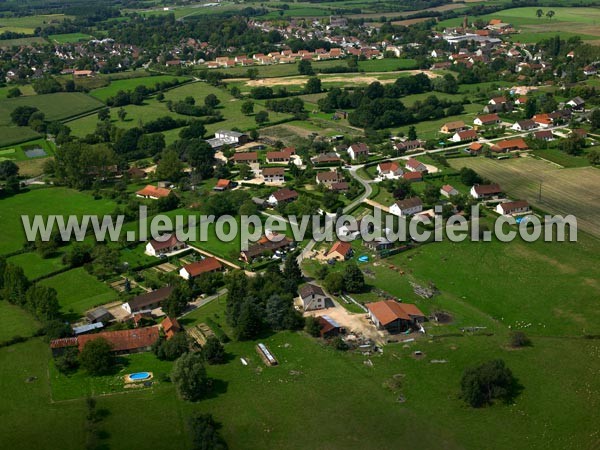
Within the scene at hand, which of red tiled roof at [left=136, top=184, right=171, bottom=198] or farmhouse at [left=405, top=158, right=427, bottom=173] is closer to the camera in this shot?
red tiled roof at [left=136, top=184, right=171, bottom=198]

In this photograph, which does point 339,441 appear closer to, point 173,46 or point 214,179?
point 214,179

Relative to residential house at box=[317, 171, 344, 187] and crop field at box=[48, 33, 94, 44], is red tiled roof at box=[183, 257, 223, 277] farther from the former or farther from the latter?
crop field at box=[48, 33, 94, 44]

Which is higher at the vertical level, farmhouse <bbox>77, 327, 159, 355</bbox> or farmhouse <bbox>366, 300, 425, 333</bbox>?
farmhouse <bbox>77, 327, 159, 355</bbox>

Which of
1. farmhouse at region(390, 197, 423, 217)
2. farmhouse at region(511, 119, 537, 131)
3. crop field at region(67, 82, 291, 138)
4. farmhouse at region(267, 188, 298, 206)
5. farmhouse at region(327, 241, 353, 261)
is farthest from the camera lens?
crop field at region(67, 82, 291, 138)

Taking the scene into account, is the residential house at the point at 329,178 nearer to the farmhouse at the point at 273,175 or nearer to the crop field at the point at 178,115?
the farmhouse at the point at 273,175

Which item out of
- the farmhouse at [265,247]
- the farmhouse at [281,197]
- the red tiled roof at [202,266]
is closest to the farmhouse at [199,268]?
the red tiled roof at [202,266]

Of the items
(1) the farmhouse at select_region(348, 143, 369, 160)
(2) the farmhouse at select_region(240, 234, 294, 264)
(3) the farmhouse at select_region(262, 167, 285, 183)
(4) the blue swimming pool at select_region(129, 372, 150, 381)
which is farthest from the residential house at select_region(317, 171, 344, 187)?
(4) the blue swimming pool at select_region(129, 372, 150, 381)
